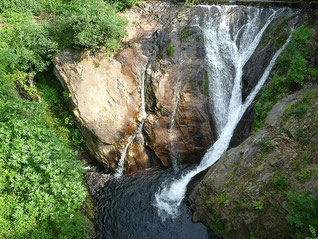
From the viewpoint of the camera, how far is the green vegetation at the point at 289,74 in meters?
7.67

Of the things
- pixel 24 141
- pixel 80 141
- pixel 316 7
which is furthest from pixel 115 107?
pixel 316 7

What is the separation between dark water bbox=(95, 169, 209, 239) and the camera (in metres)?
8.12

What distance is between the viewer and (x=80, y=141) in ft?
36.1

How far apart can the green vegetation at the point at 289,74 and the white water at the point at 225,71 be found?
838 millimetres

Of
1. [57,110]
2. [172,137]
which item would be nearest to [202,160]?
[172,137]

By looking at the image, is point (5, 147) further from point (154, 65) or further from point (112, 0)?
point (112, 0)

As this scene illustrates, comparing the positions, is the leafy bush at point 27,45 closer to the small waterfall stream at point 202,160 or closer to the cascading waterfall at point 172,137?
the small waterfall stream at point 202,160

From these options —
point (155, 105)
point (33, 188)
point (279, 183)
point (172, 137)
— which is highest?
point (33, 188)

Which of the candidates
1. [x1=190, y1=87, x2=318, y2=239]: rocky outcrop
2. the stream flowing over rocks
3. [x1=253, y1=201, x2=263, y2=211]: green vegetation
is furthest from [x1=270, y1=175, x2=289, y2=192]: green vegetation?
the stream flowing over rocks

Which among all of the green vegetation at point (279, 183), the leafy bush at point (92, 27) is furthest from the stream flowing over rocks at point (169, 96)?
the green vegetation at point (279, 183)

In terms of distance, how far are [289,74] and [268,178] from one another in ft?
12.9

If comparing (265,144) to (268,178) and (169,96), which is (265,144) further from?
(169,96)

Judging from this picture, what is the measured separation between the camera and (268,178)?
6055mm

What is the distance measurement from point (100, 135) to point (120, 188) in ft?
8.38
